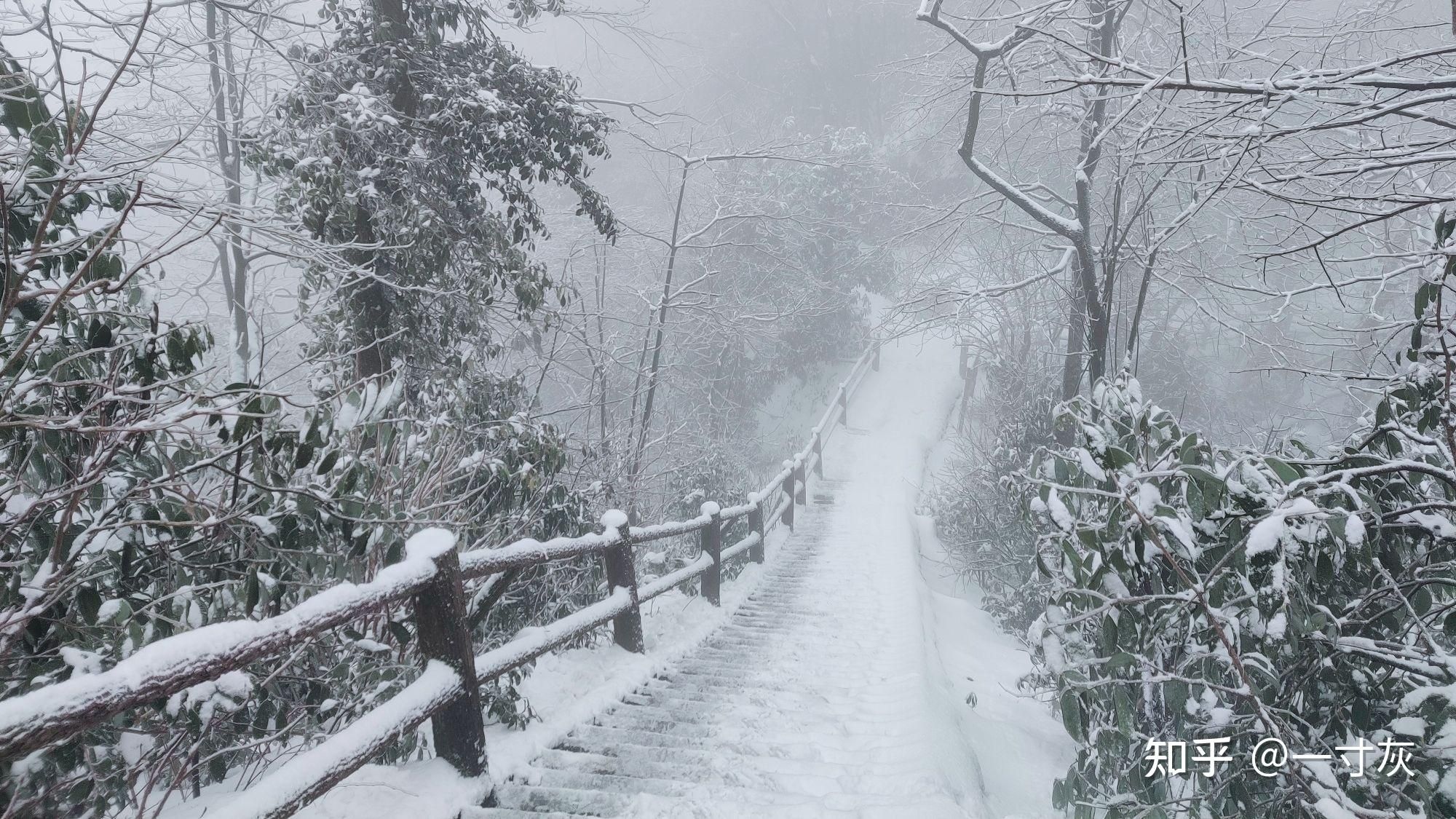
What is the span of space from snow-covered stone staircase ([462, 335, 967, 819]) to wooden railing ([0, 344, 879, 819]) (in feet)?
1.45

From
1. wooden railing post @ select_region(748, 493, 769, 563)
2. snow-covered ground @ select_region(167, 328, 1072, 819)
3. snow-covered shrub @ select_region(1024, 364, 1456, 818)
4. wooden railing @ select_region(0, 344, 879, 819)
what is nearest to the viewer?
wooden railing @ select_region(0, 344, 879, 819)

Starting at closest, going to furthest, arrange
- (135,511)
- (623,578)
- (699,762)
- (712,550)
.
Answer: (135,511) < (699,762) < (623,578) < (712,550)

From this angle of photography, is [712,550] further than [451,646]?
Yes

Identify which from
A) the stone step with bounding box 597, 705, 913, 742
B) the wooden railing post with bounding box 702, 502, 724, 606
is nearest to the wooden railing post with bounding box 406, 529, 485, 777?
the stone step with bounding box 597, 705, 913, 742

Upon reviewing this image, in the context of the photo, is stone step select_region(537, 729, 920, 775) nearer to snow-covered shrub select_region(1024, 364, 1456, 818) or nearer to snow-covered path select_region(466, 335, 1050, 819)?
snow-covered path select_region(466, 335, 1050, 819)

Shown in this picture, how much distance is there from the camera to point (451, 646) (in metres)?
2.52

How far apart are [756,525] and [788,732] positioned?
18.5ft

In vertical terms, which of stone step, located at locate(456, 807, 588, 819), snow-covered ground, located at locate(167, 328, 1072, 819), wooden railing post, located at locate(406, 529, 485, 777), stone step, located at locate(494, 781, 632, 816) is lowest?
snow-covered ground, located at locate(167, 328, 1072, 819)

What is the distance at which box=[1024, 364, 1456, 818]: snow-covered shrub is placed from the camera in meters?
1.96

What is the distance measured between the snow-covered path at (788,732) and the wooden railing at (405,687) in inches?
17.5

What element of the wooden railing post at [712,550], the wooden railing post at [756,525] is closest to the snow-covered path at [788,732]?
the wooden railing post at [712,550]

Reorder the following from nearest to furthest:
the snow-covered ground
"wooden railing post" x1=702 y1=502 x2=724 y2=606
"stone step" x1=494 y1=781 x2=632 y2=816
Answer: "stone step" x1=494 y1=781 x2=632 y2=816, the snow-covered ground, "wooden railing post" x1=702 y1=502 x2=724 y2=606

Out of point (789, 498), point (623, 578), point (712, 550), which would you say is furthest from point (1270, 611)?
point (789, 498)

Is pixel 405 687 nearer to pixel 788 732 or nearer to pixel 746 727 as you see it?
pixel 746 727
